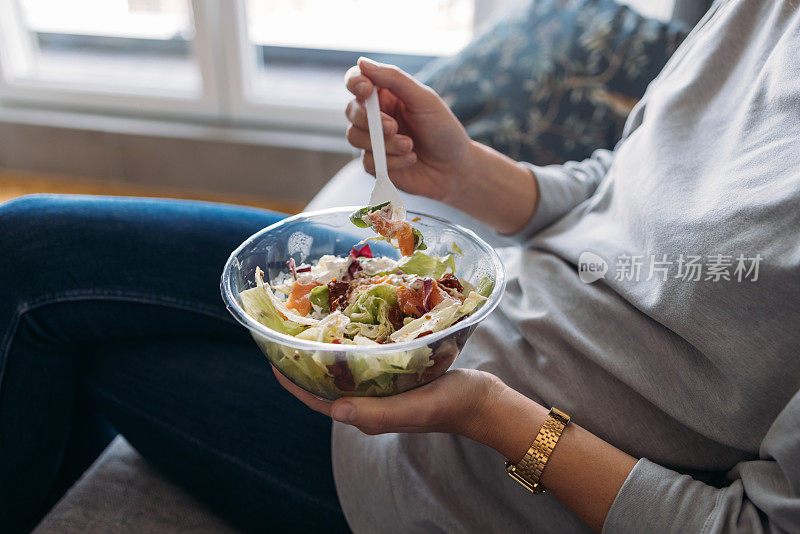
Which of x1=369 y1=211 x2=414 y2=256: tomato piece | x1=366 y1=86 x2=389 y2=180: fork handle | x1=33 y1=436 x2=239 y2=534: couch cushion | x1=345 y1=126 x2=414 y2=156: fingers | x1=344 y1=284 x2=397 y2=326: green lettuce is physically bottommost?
x1=33 y1=436 x2=239 y2=534: couch cushion

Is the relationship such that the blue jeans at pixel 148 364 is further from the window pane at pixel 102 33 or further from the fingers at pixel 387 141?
the window pane at pixel 102 33

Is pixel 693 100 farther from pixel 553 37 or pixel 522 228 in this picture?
pixel 553 37

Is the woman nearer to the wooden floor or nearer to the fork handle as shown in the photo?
the fork handle

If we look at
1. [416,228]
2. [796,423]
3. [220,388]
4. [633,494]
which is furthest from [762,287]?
[220,388]

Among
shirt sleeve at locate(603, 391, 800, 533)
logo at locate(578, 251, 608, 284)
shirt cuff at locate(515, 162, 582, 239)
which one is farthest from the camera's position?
shirt cuff at locate(515, 162, 582, 239)

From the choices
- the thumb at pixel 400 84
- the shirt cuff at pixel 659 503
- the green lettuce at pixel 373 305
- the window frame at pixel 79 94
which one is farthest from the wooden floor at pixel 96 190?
the shirt cuff at pixel 659 503

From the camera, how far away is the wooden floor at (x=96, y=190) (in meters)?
2.39

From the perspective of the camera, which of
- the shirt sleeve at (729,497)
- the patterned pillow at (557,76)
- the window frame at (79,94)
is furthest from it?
the window frame at (79,94)

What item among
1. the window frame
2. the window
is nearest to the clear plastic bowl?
the window

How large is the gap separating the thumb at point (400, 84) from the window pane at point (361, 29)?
138 centimetres

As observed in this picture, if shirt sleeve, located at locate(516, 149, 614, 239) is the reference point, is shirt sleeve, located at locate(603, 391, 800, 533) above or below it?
below

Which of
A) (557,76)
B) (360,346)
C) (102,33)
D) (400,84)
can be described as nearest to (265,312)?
(360,346)

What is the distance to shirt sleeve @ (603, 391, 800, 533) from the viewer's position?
0.58 m

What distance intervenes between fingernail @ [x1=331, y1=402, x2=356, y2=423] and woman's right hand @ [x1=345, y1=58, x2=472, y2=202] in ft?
1.34
